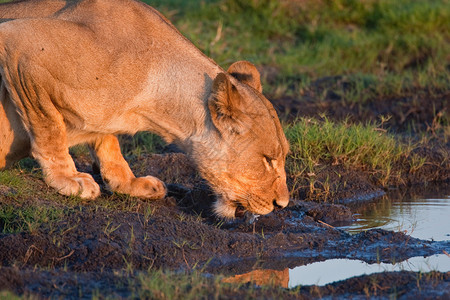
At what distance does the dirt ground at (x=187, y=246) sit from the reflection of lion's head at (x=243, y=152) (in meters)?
0.23

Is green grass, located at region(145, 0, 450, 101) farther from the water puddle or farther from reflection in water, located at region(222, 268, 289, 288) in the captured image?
reflection in water, located at region(222, 268, 289, 288)

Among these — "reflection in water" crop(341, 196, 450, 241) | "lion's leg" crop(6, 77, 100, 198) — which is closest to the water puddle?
"reflection in water" crop(341, 196, 450, 241)

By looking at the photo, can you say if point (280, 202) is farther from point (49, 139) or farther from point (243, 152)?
point (49, 139)

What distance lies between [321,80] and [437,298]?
5.78 m

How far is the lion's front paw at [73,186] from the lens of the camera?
5.27 meters

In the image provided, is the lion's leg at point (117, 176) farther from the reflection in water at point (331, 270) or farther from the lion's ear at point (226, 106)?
the reflection in water at point (331, 270)

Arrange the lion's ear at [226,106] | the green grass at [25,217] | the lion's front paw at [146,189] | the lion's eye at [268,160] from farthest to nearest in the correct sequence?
the lion's front paw at [146,189], the lion's eye at [268,160], the lion's ear at [226,106], the green grass at [25,217]

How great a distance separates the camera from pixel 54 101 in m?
5.06

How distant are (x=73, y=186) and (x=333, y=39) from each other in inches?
244

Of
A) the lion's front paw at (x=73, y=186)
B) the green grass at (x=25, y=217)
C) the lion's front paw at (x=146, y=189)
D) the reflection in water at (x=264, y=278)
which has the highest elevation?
the reflection in water at (x=264, y=278)

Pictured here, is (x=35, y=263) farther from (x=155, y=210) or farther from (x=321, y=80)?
(x=321, y=80)

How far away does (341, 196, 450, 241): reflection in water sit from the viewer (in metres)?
5.39

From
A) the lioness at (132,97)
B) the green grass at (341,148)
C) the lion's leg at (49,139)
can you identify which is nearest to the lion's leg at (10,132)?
the lioness at (132,97)

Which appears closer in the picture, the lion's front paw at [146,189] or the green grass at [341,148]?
the lion's front paw at [146,189]
